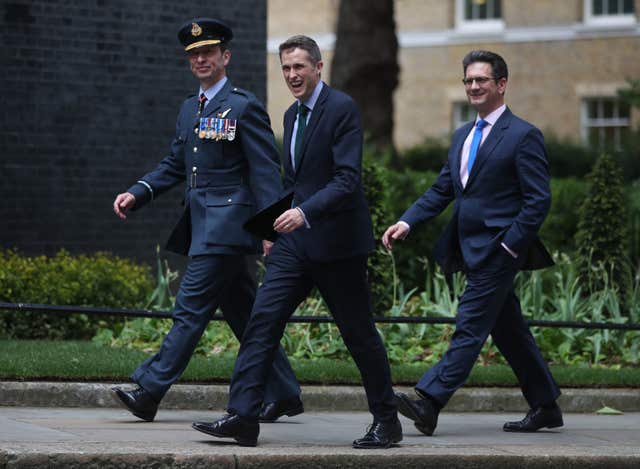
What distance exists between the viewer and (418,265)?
1511cm

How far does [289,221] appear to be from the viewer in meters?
6.78

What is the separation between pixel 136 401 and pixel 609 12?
25.5 metres

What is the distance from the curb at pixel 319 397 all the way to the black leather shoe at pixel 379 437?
6.14 ft

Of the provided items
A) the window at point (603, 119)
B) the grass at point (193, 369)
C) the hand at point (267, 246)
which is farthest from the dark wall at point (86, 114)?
the window at point (603, 119)

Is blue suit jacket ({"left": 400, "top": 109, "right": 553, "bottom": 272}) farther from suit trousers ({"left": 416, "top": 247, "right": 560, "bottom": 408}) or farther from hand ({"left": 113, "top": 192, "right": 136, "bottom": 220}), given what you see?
hand ({"left": 113, "top": 192, "right": 136, "bottom": 220})

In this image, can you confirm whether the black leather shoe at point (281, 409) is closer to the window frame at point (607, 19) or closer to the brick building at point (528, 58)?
the brick building at point (528, 58)

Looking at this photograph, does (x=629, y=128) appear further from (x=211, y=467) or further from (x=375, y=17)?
(x=211, y=467)

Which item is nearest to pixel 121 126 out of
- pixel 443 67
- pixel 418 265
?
pixel 418 265

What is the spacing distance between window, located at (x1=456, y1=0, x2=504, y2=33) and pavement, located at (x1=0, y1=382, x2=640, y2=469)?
23891 mm

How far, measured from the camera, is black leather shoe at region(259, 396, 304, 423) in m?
8.07

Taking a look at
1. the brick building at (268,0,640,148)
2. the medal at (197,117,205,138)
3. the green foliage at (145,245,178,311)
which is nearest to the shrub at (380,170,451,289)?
the green foliage at (145,245,178,311)

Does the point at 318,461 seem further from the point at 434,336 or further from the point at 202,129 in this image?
the point at 434,336

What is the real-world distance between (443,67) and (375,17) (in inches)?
518

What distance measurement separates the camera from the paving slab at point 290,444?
6547mm
